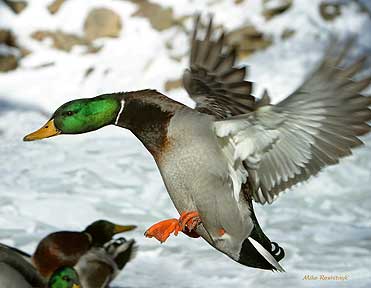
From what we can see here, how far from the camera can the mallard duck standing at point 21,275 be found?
3379 millimetres

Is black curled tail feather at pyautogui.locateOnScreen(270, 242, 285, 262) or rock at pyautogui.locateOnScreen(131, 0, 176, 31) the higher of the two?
black curled tail feather at pyautogui.locateOnScreen(270, 242, 285, 262)

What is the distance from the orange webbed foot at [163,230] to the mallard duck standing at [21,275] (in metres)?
1.93

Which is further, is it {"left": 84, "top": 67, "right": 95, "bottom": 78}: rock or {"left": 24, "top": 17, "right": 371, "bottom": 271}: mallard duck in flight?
{"left": 84, "top": 67, "right": 95, "bottom": 78}: rock

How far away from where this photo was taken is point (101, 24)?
713 cm

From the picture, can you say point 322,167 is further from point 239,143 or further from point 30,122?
point 30,122

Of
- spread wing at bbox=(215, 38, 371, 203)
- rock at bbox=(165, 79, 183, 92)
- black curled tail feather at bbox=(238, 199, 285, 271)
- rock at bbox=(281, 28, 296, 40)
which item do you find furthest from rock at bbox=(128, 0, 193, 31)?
black curled tail feather at bbox=(238, 199, 285, 271)

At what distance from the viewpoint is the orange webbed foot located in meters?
1.52

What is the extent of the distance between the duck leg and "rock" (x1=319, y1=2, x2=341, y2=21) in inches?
225

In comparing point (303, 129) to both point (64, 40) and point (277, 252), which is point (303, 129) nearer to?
point (277, 252)

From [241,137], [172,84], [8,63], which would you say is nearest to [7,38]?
[8,63]

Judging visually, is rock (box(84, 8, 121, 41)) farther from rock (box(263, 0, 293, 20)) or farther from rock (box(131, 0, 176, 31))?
rock (box(263, 0, 293, 20))

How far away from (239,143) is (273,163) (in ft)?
0.41

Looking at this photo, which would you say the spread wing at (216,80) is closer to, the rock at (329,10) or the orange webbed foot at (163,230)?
the orange webbed foot at (163,230)

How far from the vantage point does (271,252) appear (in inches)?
62.4
